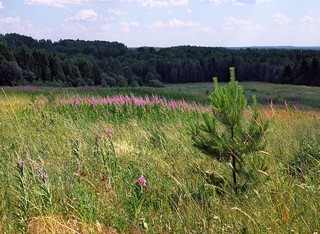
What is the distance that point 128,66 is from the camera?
95.4 metres

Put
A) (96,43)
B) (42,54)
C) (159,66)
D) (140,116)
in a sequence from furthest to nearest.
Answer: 1. (96,43)
2. (159,66)
3. (42,54)
4. (140,116)

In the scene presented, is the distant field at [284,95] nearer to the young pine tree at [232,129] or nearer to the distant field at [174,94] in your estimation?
the distant field at [174,94]

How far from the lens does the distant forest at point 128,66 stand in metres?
52.9

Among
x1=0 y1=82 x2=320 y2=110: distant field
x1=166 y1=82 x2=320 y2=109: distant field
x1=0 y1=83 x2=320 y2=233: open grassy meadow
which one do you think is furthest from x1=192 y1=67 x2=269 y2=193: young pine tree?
x1=166 y1=82 x2=320 y2=109: distant field

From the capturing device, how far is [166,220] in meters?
3.17

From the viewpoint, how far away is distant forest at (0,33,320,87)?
52906mm

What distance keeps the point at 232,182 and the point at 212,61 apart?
342 ft

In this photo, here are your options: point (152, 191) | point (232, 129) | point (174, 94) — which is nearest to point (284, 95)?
point (174, 94)

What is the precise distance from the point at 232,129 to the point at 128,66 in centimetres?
9273

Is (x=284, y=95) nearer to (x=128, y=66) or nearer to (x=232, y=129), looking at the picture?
(x=232, y=129)

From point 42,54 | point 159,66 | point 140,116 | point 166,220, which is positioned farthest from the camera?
point 159,66

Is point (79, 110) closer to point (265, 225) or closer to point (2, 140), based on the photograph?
point (2, 140)

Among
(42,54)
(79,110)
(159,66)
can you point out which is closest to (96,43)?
(159,66)

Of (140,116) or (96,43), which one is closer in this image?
(140,116)
